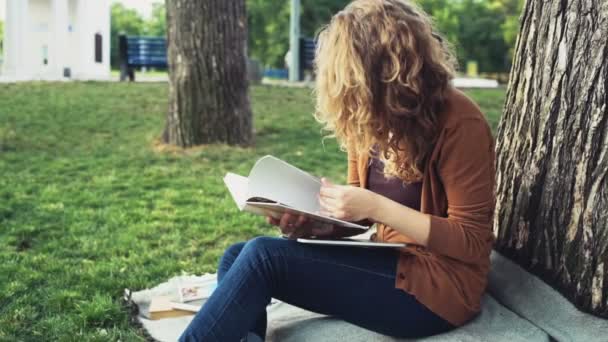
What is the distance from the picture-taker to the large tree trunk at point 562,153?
2.47 metres

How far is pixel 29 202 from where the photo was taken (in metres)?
5.64

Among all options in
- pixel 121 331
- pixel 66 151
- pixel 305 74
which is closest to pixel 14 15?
pixel 305 74

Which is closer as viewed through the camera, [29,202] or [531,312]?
[531,312]

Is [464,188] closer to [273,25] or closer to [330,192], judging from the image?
[330,192]

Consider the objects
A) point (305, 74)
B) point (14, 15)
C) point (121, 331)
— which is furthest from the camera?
point (305, 74)

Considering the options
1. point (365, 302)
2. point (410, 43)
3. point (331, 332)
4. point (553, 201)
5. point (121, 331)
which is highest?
point (410, 43)

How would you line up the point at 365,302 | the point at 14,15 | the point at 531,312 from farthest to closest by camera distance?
the point at 14,15, the point at 531,312, the point at 365,302

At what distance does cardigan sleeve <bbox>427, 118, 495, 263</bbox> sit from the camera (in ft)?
7.47

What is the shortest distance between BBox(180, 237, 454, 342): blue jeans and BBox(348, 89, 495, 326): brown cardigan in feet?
0.18

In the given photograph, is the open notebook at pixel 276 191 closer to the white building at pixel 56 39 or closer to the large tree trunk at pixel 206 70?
the large tree trunk at pixel 206 70

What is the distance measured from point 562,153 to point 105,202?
13.3 feet

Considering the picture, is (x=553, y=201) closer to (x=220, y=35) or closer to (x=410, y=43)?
(x=410, y=43)

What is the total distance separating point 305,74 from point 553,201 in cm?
1602

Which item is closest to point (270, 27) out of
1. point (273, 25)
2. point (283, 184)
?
point (273, 25)
